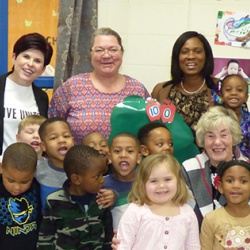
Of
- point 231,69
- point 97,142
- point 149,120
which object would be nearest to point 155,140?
point 149,120

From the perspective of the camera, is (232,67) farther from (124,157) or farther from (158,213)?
(158,213)

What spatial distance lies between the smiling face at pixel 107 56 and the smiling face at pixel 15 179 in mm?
784

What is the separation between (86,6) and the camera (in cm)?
334

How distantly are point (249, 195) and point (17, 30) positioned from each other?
2002mm

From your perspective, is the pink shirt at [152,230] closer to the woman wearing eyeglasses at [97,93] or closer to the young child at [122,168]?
the young child at [122,168]

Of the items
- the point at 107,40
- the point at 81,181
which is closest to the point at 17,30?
the point at 107,40

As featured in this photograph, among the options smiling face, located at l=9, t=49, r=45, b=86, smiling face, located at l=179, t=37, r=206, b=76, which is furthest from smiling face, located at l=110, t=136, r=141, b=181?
smiling face, located at l=179, t=37, r=206, b=76

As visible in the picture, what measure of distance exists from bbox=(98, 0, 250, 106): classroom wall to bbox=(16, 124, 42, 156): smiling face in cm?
138

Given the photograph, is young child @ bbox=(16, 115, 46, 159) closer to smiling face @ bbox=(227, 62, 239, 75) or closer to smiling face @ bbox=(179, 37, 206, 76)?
smiling face @ bbox=(179, 37, 206, 76)

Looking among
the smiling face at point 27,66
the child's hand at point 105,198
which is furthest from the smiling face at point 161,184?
the smiling face at point 27,66

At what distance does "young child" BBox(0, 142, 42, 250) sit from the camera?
2107mm

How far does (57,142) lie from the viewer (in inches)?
90.0

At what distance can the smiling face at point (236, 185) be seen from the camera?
2.12 m

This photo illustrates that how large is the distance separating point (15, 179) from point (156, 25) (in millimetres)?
1907
